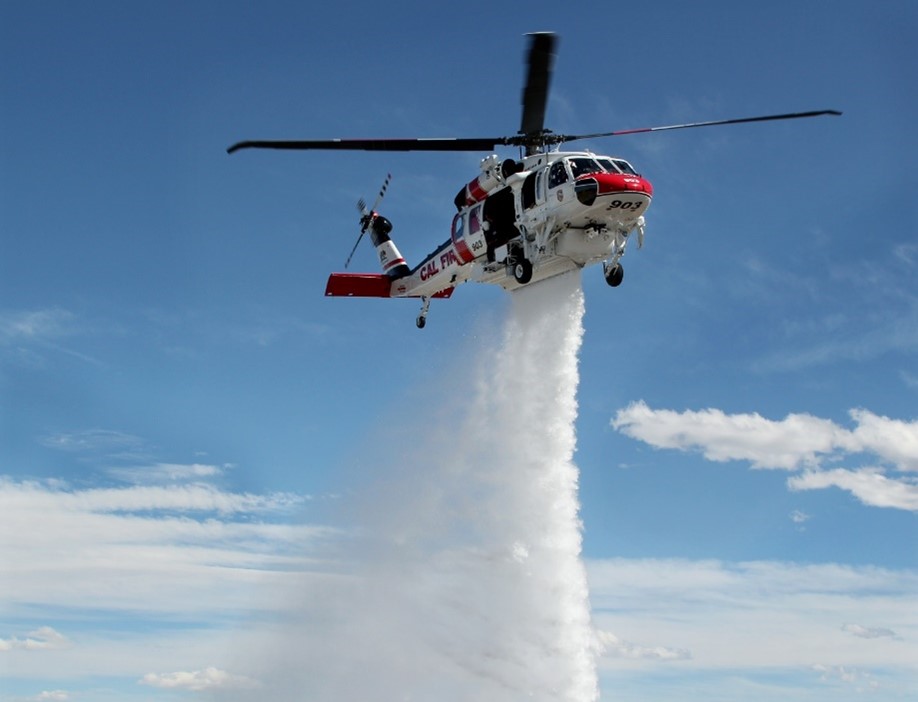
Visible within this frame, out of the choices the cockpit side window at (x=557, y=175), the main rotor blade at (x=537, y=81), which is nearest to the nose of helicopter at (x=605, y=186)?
the cockpit side window at (x=557, y=175)

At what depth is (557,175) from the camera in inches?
1101

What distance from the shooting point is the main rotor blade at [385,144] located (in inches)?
1016

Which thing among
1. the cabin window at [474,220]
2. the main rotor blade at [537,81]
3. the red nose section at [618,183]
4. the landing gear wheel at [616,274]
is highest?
the main rotor blade at [537,81]

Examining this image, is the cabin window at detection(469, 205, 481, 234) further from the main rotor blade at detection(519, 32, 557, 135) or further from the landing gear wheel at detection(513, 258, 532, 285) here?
the main rotor blade at detection(519, 32, 557, 135)

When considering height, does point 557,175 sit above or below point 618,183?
above

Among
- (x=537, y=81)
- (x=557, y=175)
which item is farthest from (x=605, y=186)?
(x=537, y=81)

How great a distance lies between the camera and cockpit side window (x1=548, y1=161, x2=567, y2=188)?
27766 millimetres

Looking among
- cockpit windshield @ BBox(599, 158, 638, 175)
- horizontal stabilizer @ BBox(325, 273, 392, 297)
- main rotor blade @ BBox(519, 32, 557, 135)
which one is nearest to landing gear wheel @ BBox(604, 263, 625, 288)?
cockpit windshield @ BBox(599, 158, 638, 175)

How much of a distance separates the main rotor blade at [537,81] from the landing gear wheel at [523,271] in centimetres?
364

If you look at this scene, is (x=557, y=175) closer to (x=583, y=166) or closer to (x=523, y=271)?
(x=583, y=166)

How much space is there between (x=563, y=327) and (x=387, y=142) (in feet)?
25.4

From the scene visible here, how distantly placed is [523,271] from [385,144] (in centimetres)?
512

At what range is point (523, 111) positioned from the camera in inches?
1138

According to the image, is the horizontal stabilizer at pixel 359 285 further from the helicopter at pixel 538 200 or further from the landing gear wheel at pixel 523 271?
the landing gear wheel at pixel 523 271
